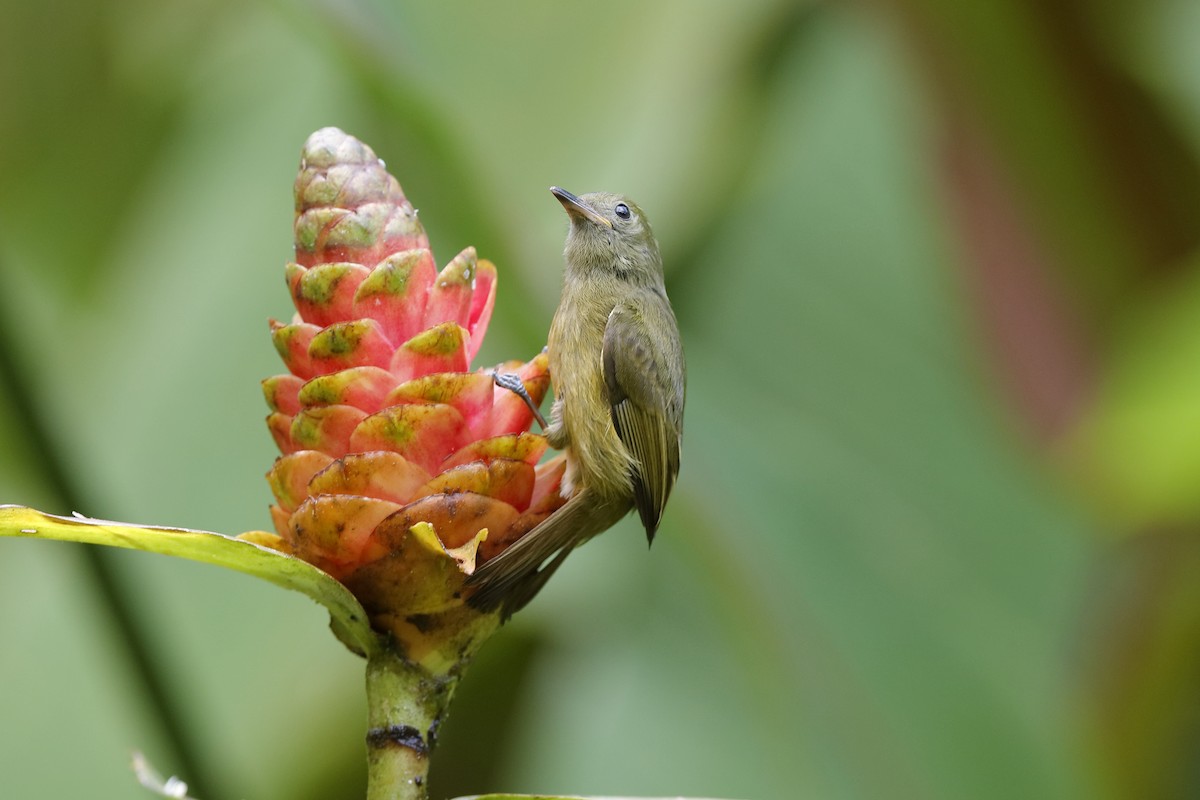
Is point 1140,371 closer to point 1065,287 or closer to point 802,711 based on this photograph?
point 802,711

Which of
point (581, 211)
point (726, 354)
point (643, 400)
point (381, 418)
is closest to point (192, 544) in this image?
point (381, 418)

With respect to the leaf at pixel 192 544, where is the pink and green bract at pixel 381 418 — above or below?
above

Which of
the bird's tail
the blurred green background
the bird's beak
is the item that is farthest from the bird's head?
the bird's tail

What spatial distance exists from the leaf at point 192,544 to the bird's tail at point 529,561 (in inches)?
4.1

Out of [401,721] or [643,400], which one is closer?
[401,721]

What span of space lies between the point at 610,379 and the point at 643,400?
56mm

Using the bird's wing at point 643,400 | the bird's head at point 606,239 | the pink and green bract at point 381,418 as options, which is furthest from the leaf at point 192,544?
the bird's head at point 606,239

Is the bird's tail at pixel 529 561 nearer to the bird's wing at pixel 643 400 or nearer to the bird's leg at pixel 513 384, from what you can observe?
the bird's leg at pixel 513 384

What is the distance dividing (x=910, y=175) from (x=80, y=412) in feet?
6.25

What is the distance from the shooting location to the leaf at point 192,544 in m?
0.85

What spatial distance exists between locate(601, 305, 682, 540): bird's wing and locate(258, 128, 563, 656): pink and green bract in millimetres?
681

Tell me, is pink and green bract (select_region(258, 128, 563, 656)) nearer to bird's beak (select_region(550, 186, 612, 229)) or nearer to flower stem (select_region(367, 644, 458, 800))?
flower stem (select_region(367, 644, 458, 800))

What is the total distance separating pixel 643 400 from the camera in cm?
180

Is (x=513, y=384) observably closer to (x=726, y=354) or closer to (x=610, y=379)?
(x=610, y=379)
